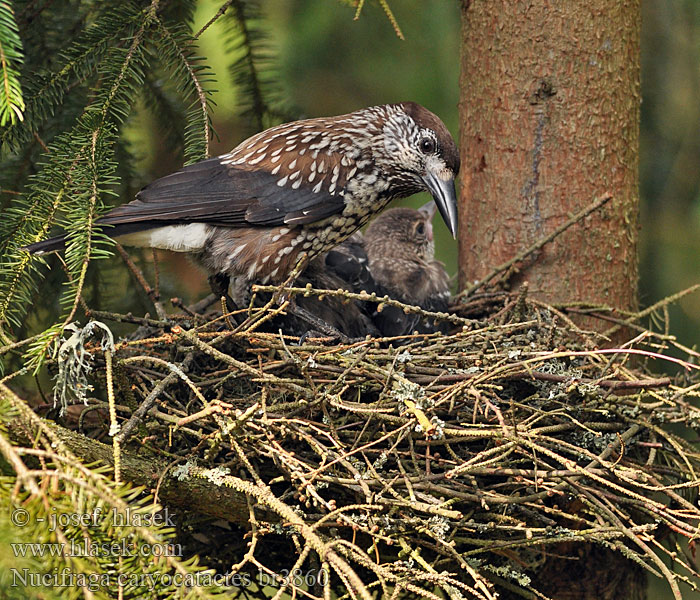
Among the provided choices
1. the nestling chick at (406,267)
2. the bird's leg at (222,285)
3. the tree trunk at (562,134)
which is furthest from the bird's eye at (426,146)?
the bird's leg at (222,285)

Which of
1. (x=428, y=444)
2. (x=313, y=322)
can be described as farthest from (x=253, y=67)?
(x=428, y=444)

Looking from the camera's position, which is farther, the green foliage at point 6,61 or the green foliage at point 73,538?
the green foliage at point 6,61

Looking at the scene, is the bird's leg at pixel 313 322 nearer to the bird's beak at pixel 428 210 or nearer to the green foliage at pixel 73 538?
the bird's beak at pixel 428 210

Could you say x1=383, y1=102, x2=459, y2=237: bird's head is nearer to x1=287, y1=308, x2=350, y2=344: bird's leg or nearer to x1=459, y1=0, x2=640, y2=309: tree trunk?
x1=459, y1=0, x2=640, y2=309: tree trunk

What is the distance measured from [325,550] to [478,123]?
2075 millimetres

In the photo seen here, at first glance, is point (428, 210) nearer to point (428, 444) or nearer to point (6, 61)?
point (428, 444)

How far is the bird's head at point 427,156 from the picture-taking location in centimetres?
323

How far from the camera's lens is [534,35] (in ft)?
9.89

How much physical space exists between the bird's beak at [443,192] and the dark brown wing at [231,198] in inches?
15.2

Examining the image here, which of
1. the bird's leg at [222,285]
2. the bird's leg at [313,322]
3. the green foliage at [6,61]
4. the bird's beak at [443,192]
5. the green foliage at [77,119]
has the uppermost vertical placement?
the green foliage at [6,61]

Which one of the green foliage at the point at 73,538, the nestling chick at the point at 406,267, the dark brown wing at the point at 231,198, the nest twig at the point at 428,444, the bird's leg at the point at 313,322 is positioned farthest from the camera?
the nestling chick at the point at 406,267

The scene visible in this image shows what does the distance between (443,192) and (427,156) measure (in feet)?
0.55

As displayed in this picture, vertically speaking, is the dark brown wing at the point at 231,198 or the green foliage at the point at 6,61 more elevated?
the green foliage at the point at 6,61

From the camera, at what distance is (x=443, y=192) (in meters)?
3.21
